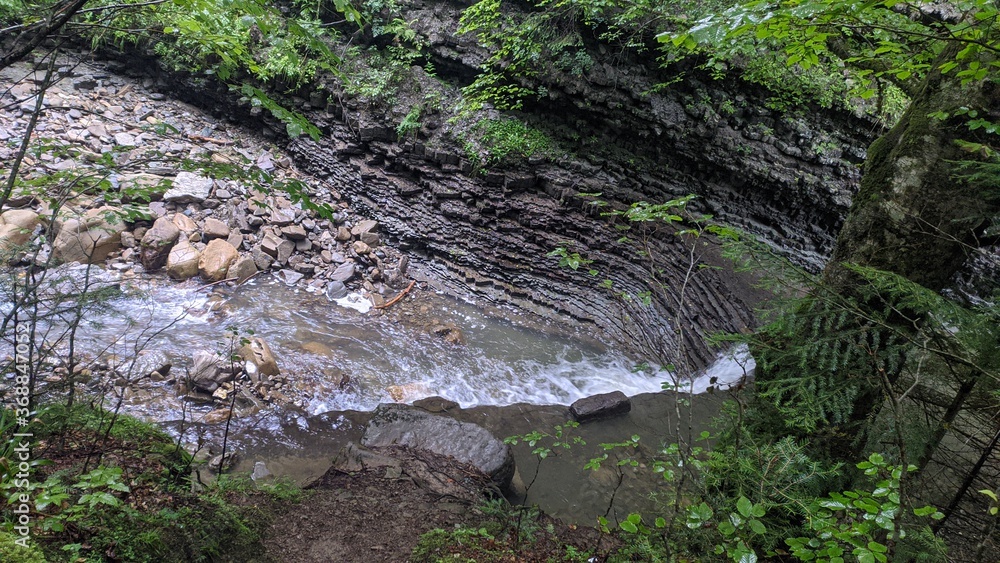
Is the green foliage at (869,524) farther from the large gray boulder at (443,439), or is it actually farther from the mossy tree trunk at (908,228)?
the large gray boulder at (443,439)

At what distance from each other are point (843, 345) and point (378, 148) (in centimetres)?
905

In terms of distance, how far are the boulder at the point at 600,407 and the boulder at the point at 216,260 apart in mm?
6048

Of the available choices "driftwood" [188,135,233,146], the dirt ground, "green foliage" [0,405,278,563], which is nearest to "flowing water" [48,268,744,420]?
the dirt ground

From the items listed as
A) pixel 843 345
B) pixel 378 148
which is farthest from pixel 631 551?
pixel 378 148

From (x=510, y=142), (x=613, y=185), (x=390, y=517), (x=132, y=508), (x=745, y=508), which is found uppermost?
(x=510, y=142)

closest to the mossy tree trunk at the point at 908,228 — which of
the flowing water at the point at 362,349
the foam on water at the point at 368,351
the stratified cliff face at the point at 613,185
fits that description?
the foam on water at the point at 368,351

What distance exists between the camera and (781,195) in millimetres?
8492

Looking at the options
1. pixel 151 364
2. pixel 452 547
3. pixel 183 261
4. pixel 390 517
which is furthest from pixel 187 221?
pixel 452 547

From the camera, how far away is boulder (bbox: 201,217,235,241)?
7582 mm

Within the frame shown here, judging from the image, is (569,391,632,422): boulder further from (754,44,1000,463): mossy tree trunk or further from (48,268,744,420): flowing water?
(754,44,1000,463): mossy tree trunk

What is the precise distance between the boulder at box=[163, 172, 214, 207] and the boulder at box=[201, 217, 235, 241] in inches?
26.1

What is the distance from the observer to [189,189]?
802 centimetres

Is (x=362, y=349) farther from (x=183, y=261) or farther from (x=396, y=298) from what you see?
(x=183, y=261)

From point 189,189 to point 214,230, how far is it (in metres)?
1.17
